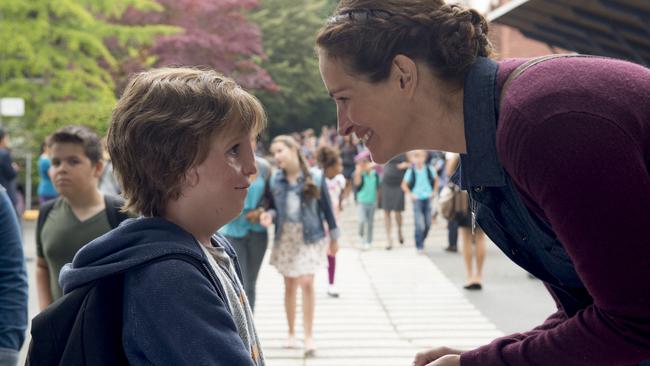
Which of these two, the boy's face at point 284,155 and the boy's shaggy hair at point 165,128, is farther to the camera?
the boy's face at point 284,155

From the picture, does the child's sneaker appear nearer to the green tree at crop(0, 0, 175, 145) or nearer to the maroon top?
the maroon top

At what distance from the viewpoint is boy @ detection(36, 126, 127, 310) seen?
4.57 meters

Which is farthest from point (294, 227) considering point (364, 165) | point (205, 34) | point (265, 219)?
point (205, 34)

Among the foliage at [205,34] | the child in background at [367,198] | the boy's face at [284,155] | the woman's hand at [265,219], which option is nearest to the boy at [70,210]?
the woman's hand at [265,219]

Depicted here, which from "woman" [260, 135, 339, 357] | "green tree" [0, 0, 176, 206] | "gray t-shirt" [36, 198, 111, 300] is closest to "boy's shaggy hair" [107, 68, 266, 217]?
"gray t-shirt" [36, 198, 111, 300]

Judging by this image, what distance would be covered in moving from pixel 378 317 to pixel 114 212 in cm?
534

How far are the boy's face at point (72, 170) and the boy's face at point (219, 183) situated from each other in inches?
114

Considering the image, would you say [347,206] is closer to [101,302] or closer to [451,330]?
[451,330]

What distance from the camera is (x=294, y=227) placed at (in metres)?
8.31

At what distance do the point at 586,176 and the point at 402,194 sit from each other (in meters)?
14.6

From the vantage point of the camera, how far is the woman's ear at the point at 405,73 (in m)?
2.16

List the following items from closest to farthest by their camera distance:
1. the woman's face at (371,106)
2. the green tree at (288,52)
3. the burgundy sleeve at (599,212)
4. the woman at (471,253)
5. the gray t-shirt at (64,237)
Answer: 1. the burgundy sleeve at (599,212)
2. the woman's face at (371,106)
3. the gray t-shirt at (64,237)
4. the woman at (471,253)
5. the green tree at (288,52)

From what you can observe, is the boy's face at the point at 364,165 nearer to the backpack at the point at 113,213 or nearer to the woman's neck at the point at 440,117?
the backpack at the point at 113,213

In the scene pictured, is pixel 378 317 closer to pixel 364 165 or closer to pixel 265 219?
pixel 265 219
